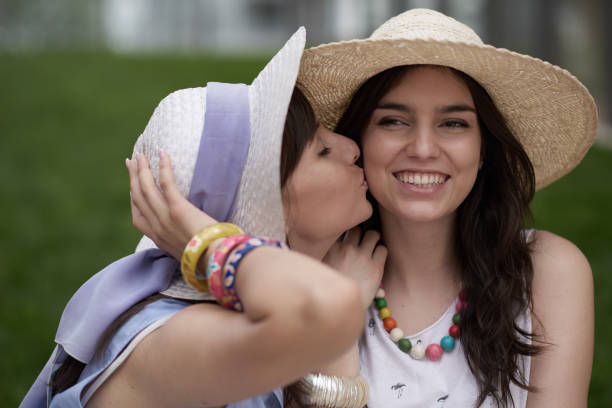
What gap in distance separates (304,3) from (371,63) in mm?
28166

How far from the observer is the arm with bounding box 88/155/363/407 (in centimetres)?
162

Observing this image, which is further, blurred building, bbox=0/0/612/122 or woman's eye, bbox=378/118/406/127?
blurred building, bbox=0/0/612/122

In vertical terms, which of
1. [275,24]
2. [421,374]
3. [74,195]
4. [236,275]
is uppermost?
[236,275]

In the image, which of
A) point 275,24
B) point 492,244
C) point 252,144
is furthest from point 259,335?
point 275,24

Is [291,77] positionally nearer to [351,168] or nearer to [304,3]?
[351,168]

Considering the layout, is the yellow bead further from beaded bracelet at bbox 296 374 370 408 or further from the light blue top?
→ the light blue top

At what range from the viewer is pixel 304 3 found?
97.3ft

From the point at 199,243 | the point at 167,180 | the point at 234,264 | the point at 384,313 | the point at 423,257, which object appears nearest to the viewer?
the point at 234,264

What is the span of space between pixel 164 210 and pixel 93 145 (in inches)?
288

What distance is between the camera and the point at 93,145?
902 cm

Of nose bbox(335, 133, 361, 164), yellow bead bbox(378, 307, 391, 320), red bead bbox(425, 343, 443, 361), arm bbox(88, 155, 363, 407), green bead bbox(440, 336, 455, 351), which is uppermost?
nose bbox(335, 133, 361, 164)

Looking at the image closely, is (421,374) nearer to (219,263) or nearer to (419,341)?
(419,341)

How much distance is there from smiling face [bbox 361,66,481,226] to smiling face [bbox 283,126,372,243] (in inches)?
5.5

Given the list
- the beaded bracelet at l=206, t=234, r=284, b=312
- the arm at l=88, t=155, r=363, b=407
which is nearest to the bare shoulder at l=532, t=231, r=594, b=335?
the arm at l=88, t=155, r=363, b=407
